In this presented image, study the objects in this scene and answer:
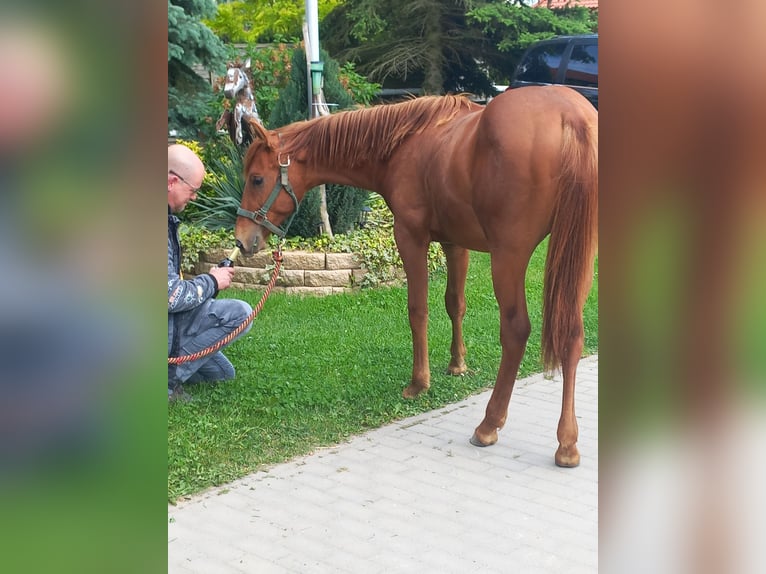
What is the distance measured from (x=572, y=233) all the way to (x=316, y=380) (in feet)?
7.73

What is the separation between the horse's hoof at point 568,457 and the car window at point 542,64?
1009 cm

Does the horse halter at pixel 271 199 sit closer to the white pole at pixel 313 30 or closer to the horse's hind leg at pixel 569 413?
the horse's hind leg at pixel 569 413

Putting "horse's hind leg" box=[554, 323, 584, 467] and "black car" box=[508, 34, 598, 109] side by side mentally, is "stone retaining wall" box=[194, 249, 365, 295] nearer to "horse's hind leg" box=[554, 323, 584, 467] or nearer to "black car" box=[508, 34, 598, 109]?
"horse's hind leg" box=[554, 323, 584, 467]

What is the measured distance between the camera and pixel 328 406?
198 inches

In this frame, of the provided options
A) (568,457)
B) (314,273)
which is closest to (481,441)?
(568,457)

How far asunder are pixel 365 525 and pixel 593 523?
102cm

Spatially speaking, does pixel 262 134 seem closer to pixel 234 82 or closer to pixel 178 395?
A: pixel 178 395

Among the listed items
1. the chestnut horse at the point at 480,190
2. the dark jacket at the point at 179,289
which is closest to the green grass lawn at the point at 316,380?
the chestnut horse at the point at 480,190

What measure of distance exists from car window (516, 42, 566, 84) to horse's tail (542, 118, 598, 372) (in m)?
9.86

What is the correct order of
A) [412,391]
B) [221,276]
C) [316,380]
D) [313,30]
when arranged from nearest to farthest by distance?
[221,276] < [412,391] < [316,380] < [313,30]

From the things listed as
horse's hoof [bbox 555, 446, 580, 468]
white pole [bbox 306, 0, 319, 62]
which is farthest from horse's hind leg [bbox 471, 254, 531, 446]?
white pole [bbox 306, 0, 319, 62]

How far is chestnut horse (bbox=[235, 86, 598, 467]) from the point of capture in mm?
3916

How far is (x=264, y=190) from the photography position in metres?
5.07
